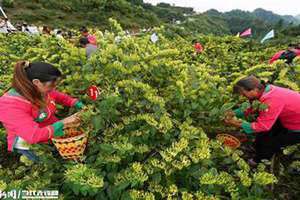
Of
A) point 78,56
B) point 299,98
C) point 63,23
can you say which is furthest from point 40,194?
point 63,23

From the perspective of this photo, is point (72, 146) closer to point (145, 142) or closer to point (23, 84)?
point (145, 142)

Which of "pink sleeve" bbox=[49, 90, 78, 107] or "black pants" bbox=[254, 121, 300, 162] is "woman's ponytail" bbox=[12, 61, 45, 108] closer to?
"pink sleeve" bbox=[49, 90, 78, 107]


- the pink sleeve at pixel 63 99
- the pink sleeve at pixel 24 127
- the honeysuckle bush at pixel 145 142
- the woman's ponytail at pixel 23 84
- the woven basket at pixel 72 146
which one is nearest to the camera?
the honeysuckle bush at pixel 145 142

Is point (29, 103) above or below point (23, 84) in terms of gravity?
below

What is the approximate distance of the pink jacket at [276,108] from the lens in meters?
3.19

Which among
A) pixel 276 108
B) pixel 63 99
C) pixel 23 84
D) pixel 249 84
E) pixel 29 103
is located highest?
pixel 249 84

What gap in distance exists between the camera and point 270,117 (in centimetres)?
319

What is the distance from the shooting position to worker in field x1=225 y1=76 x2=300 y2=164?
3201 millimetres

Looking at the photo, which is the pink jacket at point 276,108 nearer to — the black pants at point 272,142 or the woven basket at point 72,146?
the black pants at point 272,142

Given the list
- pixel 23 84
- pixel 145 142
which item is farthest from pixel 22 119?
pixel 145 142

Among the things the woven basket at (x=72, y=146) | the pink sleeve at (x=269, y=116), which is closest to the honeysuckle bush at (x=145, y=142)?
the woven basket at (x=72, y=146)

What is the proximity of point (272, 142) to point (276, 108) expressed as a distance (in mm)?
404

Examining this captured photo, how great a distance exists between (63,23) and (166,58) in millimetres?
37669

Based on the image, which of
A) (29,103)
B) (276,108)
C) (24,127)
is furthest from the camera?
(276,108)
